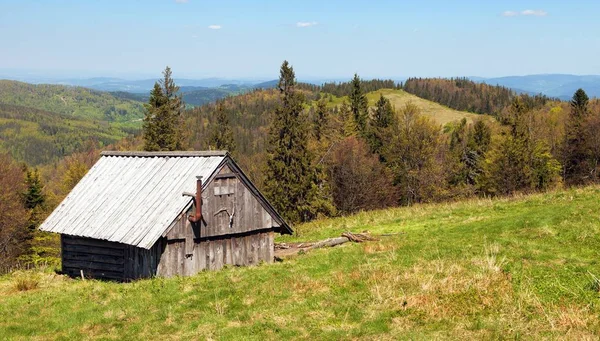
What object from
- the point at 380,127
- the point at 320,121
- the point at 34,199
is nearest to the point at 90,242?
the point at 34,199

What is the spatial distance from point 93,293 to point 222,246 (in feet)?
21.5

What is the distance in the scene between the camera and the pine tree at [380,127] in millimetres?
74356

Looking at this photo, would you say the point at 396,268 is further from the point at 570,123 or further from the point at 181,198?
the point at 570,123

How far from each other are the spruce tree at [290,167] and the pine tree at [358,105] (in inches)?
910

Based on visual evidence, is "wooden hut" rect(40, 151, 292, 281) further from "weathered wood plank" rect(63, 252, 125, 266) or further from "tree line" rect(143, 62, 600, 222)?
"tree line" rect(143, 62, 600, 222)

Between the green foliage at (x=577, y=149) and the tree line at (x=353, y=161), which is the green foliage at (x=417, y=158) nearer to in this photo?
the tree line at (x=353, y=161)

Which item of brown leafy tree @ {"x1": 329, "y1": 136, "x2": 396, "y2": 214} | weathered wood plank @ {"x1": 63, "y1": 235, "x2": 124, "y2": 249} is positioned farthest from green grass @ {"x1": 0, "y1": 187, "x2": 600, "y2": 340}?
brown leafy tree @ {"x1": 329, "y1": 136, "x2": 396, "y2": 214}

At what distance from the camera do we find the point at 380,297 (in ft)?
42.8

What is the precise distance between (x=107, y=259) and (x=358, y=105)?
61.2 metres

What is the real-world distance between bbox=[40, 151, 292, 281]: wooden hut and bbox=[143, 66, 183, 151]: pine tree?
29776 mm

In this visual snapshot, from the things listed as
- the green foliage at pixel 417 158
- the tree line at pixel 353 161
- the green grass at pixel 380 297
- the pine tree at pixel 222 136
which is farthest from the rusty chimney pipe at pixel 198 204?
the pine tree at pixel 222 136

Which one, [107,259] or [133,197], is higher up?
[133,197]

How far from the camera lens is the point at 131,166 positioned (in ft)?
85.5

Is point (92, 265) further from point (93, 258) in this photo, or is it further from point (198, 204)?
point (198, 204)
